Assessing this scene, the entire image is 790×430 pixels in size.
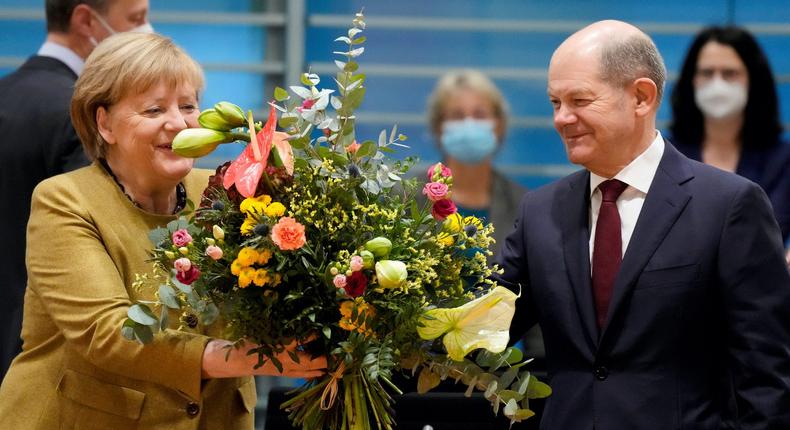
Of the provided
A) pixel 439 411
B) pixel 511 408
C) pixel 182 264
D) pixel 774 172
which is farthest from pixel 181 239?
pixel 774 172

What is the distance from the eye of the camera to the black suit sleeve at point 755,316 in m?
2.56

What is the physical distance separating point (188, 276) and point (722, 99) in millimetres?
3241

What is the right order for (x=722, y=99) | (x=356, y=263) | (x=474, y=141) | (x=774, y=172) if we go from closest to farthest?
1. (x=356, y=263)
2. (x=774, y=172)
3. (x=722, y=99)
4. (x=474, y=141)

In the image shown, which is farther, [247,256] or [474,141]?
[474,141]

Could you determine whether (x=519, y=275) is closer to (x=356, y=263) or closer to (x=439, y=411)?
(x=439, y=411)

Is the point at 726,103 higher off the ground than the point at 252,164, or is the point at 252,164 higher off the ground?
the point at 252,164

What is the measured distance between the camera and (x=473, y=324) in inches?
97.3

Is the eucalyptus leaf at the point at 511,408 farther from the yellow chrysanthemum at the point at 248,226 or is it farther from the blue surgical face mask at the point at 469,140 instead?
the blue surgical face mask at the point at 469,140

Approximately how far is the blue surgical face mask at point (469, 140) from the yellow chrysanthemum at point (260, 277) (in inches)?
122

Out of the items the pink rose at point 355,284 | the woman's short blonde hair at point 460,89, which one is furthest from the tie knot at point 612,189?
the woman's short blonde hair at point 460,89

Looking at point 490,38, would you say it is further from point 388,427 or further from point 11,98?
point 388,427

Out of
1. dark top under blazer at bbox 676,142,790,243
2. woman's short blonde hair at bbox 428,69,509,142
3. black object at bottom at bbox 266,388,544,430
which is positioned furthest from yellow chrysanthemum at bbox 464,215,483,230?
woman's short blonde hair at bbox 428,69,509,142

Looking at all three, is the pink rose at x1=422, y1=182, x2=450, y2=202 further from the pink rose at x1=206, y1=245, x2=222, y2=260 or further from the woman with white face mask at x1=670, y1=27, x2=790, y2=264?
the woman with white face mask at x1=670, y1=27, x2=790, y2=264

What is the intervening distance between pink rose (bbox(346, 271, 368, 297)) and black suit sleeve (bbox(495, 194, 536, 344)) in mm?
634
